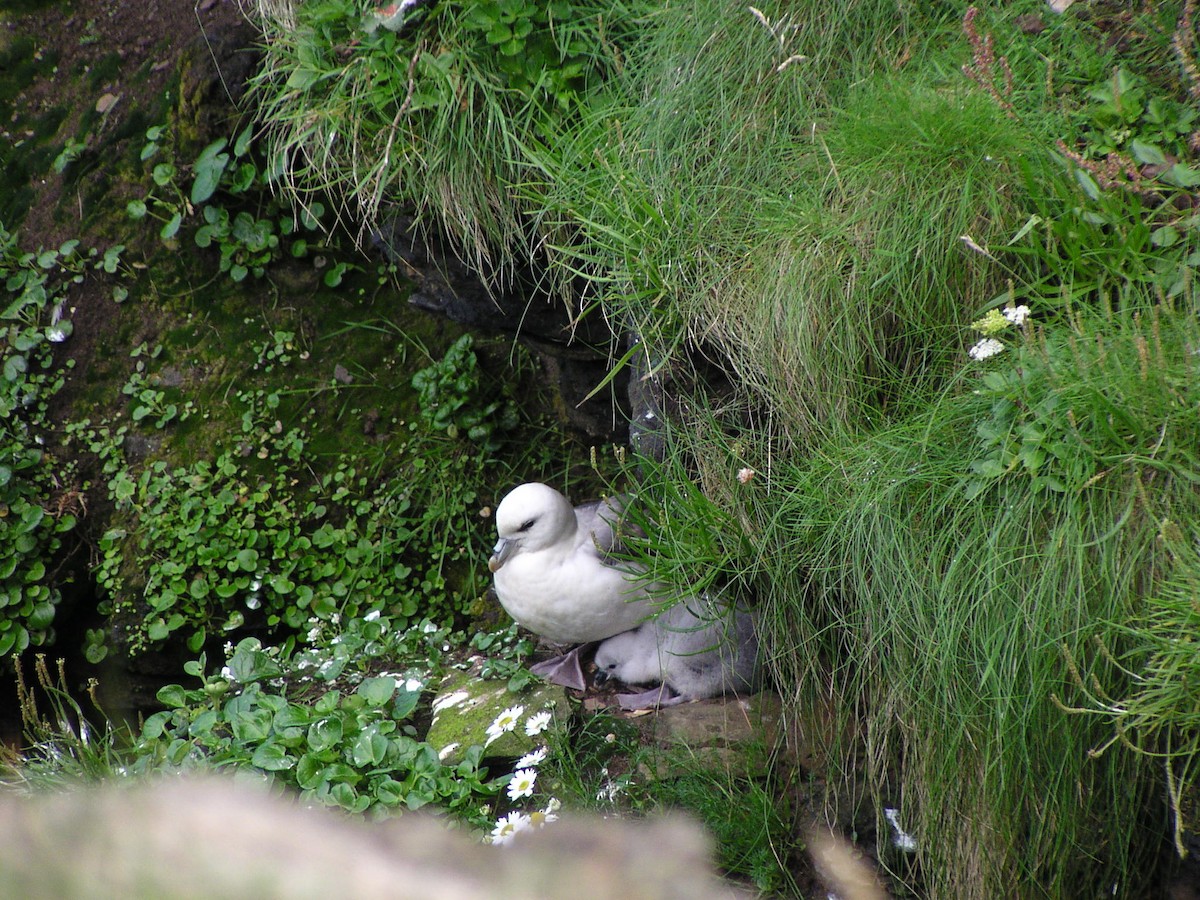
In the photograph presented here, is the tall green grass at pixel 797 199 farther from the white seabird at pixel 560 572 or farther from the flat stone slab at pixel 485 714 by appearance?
the flat stone slab at pixel 485 714

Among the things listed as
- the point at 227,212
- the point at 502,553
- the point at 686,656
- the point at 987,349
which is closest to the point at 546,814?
the point at 686,656

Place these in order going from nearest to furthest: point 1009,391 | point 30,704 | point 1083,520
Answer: point 1083,520, point 1009,391, point 30,704

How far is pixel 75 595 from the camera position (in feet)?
12.7

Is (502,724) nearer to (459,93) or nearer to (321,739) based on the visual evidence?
(321,739)

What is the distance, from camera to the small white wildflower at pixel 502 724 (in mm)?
2680

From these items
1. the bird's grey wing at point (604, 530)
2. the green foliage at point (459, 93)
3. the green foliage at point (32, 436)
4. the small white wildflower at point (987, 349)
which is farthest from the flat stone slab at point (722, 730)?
the green foliage at point (32, 436)

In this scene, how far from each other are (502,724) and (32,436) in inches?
96.6

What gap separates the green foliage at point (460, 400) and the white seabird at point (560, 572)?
0.98m

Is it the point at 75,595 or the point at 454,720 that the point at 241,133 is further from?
the point at 454,720

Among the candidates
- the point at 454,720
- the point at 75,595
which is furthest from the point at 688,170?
the point at 75,595

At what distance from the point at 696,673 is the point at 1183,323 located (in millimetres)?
1462

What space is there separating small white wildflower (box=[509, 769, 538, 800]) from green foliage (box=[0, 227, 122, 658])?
2.19 m

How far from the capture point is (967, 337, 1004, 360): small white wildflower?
2127mm

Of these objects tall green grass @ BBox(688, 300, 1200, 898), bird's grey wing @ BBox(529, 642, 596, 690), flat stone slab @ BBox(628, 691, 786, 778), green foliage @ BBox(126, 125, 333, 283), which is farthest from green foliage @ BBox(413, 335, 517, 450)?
tall green grass @ BBox(688, 300, 1200, 898)
